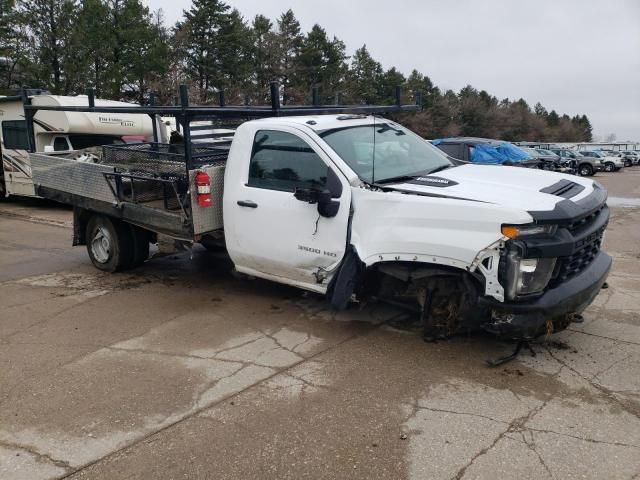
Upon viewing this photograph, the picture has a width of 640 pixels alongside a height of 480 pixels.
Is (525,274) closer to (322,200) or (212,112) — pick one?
(322,200)

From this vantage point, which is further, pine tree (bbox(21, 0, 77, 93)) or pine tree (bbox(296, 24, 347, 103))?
pine tree (bbox(296, 24, 347, 103))

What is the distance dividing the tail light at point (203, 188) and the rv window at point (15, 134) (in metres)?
Answer: 9.86

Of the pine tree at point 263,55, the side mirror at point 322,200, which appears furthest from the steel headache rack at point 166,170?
the pine tree at point 263,55

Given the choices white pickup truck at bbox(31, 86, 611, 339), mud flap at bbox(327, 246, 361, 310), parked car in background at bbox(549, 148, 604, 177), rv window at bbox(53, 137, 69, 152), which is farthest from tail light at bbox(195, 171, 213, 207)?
parked car in background at bbox(549, 148, 604, 177)

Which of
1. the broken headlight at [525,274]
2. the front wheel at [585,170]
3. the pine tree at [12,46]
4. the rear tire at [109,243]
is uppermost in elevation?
the pine tree at [12,46]

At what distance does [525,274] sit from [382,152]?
74.5 inches

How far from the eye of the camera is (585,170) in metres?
36.2

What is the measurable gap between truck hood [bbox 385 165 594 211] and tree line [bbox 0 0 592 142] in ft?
41.8

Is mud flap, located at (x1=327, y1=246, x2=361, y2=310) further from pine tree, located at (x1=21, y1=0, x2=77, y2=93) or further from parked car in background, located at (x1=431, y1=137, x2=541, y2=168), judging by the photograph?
pine tree, located at (x1=21, y1=0, x2=77, y2=93)

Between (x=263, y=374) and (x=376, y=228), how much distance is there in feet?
4.86

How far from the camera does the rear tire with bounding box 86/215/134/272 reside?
7.33 m

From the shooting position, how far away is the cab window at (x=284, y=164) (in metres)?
5.16

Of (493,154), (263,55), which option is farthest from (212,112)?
(263,55)

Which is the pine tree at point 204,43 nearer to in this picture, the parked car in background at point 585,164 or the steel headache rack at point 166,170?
the parked car in background at point 585,164
